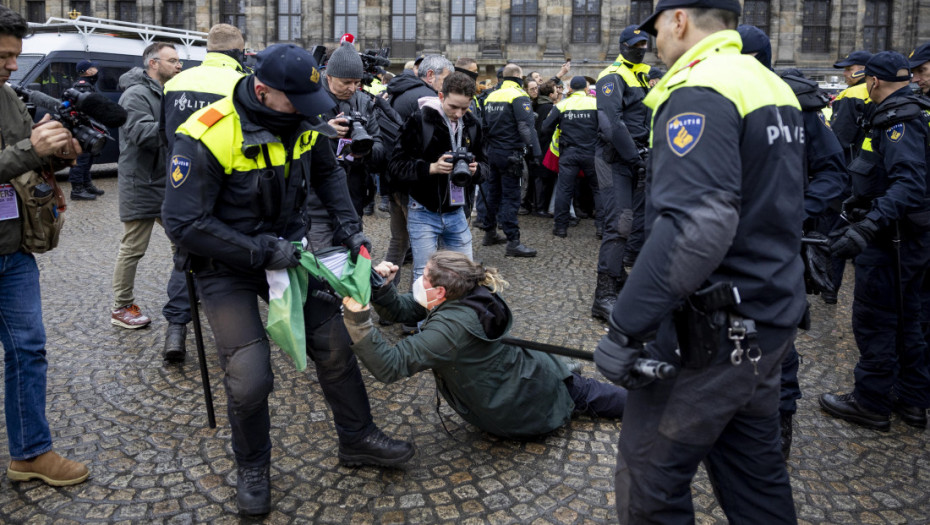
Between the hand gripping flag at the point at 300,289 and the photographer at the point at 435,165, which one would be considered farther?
the photographer at the point at 435,165

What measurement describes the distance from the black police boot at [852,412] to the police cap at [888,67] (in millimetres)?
1974

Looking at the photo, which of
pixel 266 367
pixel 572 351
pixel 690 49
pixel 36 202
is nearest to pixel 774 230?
pixel 690 49

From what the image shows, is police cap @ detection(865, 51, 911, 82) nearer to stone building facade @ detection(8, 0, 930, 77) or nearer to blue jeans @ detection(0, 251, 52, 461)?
blue jeans @ detection(0, 251, 52, 461)

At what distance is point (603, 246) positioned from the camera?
21.6 ft

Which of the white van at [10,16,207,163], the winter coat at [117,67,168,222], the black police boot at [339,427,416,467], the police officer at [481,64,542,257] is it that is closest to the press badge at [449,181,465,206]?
the black police boot at [339,427,416,467]

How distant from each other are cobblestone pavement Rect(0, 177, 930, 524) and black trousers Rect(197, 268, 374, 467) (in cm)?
38

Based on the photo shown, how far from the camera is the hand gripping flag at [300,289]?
322cm

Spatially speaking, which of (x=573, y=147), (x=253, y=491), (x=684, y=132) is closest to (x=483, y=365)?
(x=253, y=491)

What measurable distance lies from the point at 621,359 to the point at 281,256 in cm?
165

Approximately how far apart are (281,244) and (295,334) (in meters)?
0.40

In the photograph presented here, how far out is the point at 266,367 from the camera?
335cm

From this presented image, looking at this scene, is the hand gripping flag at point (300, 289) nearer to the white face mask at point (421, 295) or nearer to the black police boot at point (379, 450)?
the white face mask at point (421, 295)

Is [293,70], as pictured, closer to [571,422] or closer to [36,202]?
[36,202]

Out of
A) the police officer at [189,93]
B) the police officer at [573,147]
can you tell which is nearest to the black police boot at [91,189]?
the police officer at [573,147]
